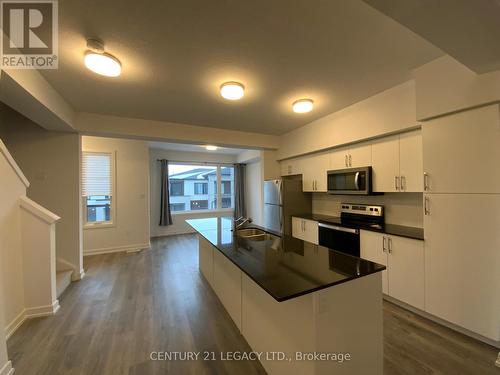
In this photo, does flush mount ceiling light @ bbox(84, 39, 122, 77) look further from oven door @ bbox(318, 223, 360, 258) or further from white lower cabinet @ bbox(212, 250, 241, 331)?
oven door @ bbox(318, 223, 360, 258)

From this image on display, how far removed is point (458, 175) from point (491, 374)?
156cm

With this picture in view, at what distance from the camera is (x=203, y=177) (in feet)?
23.4

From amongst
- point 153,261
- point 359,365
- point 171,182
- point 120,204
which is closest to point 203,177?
point 171,182

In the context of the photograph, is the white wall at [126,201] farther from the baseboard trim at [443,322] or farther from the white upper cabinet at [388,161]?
the baseboard trim at [443,322]

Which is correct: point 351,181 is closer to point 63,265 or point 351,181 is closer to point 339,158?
point 339,158

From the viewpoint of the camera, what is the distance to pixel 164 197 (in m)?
6.18

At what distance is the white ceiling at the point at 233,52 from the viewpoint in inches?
55.9

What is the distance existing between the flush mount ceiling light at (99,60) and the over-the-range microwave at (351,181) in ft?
10.2

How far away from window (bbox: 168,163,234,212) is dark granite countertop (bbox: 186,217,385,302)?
5.04m

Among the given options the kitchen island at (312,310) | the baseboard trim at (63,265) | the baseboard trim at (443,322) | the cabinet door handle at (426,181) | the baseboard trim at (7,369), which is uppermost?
the cabinet door handle at (426,181)

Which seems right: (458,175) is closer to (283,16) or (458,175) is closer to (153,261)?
(283,16)

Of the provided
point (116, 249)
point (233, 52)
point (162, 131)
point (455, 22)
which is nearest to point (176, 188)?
point (116, 249)

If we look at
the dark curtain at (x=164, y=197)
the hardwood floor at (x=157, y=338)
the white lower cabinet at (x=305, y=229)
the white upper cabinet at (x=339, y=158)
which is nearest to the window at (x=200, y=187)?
the dark curtain at (x=164, y=197)

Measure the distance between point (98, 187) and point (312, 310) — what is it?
5371 mm
